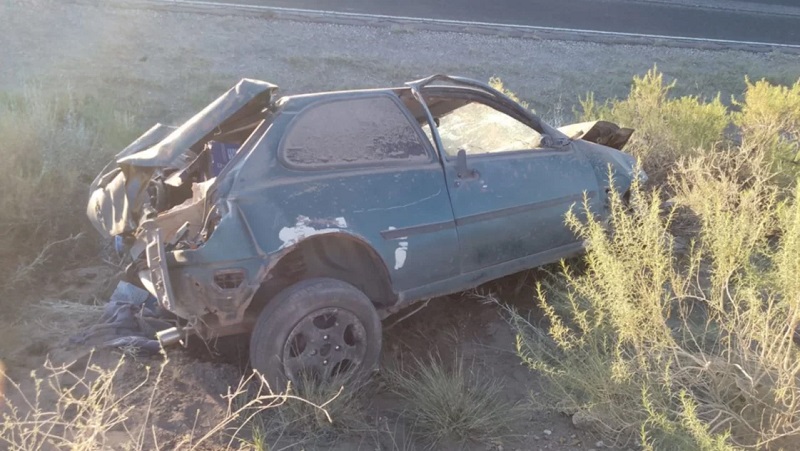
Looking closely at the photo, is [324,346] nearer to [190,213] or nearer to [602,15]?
[190,213]

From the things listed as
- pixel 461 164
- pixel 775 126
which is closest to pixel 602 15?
pixel 775 126

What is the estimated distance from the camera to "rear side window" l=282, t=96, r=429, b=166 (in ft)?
14.2

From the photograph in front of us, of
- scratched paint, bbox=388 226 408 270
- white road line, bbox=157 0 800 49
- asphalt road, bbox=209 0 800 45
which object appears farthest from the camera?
asphalt road, bbox=209 0 800 45

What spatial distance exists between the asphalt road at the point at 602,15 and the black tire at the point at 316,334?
46.9 feet

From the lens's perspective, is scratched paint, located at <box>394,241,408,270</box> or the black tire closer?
the black tire

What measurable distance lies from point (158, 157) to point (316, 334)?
142cm

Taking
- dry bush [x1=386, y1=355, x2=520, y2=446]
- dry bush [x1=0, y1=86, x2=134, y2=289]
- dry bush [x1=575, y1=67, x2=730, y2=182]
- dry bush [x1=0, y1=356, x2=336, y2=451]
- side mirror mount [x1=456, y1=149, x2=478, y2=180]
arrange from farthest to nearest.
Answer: dry bush [x1=575, y1=67, x2=730, y2=182], dry bush [x1=0, y1=86, x2=134, y2=289], side mirror mount [x1=456, y1=149, x2=478, y2=180], dry bush [x1=386, y1=355, x2=520, y2=446], dry bush [x1=0, y1=356, x2=336, y2=451]

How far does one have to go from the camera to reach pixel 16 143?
621cm

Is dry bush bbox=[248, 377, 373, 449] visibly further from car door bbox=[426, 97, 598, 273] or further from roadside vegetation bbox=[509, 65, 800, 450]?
car door bbox=[426, 97, 598, 273]

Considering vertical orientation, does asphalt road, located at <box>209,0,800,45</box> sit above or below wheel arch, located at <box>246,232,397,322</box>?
below

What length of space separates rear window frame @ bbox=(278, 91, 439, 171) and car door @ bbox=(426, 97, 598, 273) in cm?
17

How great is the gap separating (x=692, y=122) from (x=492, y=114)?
2.97 meters

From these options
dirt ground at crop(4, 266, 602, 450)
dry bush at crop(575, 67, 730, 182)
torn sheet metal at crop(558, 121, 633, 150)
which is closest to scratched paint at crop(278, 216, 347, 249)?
dirt ground at crop(4, 266, 602, 450)

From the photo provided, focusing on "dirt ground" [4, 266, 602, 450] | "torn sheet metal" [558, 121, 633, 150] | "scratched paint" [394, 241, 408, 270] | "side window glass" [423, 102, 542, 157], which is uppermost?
"side window glass" [423, 102, 542, 157]
